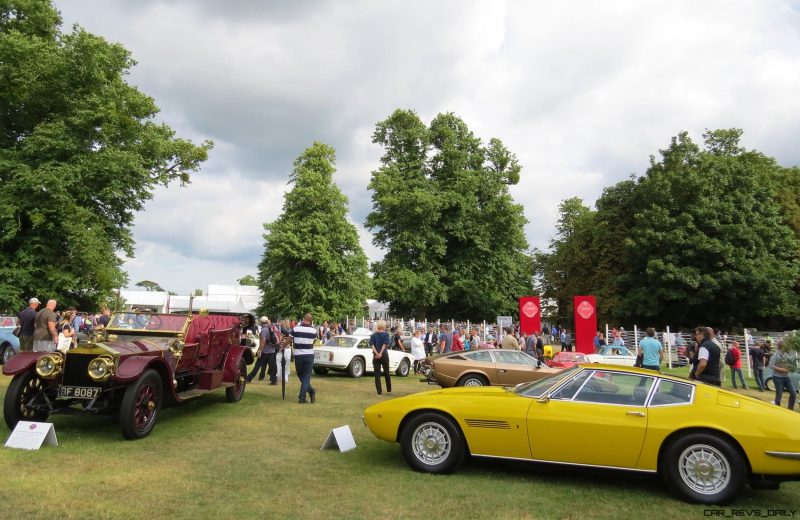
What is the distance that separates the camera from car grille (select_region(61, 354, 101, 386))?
7082 mm

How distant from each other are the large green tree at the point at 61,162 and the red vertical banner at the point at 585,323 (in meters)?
20.0

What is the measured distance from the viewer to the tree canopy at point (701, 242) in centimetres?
3175

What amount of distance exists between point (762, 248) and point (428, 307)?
2239cm

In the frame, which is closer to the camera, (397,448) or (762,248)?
(397,448)

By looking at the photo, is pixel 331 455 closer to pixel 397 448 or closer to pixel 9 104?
pixel 397 448

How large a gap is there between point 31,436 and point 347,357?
10024 mm

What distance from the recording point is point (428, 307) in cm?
4194

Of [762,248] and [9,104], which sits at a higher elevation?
[9,104]

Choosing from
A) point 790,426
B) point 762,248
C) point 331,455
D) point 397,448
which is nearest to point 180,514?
point 331,455

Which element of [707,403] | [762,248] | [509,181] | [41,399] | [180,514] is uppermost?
[509,181]

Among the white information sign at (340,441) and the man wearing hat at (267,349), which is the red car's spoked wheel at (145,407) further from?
the man wearing hat at (267,349)

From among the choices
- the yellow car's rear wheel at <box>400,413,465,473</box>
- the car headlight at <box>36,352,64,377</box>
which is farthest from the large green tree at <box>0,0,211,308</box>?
the yellow car's rear wheel at <box>400,413,465,473</box>

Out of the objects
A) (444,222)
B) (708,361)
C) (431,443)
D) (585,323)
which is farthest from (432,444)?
(444,222)

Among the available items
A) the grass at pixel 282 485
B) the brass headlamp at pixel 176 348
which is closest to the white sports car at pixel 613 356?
the grass at pixel 282 485
